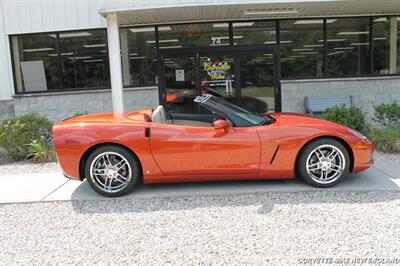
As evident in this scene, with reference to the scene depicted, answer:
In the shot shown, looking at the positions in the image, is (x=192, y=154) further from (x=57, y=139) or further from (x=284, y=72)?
(x=284, y=72)

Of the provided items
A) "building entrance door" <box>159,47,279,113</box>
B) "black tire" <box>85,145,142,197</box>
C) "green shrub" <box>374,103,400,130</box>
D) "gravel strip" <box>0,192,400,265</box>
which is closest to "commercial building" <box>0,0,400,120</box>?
"building entrance door" <box>159,47,279,113</box>

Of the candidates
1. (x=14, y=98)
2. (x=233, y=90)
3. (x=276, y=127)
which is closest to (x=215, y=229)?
(x=276, y=127)

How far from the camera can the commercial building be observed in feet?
32.7

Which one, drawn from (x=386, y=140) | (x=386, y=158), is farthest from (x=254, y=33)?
(x=386, y=158)

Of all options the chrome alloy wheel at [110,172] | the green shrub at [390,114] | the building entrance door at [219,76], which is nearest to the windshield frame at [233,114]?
the chrome alloy wheel at [110,172]

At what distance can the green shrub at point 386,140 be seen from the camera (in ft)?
23.5

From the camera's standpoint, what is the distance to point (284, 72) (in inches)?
401

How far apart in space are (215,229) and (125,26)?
744 centimetres

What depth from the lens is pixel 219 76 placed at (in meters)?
9.96

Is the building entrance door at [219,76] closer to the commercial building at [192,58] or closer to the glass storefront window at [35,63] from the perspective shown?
the commercial building at [192,58]

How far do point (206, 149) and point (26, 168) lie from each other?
12.4 ft

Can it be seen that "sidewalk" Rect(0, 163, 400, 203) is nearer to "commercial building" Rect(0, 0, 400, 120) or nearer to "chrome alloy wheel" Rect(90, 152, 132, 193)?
"chrome alloy wheel" Rect(90, 152, 132, 193)

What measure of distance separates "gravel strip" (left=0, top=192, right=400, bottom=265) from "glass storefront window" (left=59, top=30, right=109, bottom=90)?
5.80 m

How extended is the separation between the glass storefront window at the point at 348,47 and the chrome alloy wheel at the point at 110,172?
712cm
